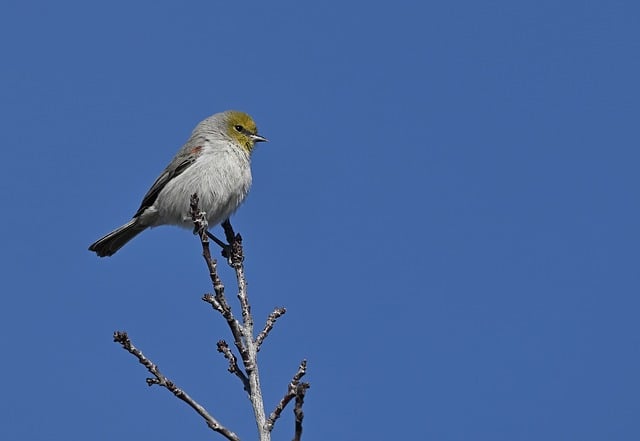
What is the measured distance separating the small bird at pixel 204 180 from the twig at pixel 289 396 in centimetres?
462

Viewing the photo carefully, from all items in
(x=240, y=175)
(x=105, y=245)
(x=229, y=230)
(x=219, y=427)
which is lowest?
(x=219, y=427)

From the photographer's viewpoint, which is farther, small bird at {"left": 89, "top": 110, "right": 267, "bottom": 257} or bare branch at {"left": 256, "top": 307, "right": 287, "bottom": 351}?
small bird at {"left": 89, "top": 110, "right": 267, "bottom": 257}

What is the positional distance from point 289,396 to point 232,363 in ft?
2.45

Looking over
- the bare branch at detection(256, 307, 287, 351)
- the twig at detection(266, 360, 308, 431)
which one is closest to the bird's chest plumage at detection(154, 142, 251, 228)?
the bare branch at detection(256, 307, 287, 351)

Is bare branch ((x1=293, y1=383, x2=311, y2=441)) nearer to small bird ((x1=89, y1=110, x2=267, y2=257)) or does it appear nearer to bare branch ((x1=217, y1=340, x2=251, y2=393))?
bare branch ((x1=217, y1=340, x2=251, y2=393))

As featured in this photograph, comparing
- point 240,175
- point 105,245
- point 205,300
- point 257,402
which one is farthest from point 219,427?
point 105,245

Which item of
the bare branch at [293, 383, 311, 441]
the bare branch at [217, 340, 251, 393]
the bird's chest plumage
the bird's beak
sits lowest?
the bare branch at [293, 383, 311, 441]

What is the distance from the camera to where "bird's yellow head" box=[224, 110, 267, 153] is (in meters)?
A: 9.18

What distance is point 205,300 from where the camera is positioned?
462 cm

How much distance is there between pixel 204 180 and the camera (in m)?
8.54

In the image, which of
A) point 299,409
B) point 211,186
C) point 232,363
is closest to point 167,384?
point 232,363

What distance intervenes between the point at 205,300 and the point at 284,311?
1.72ft

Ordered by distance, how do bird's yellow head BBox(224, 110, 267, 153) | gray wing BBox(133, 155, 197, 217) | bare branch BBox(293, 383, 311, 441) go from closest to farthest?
bare branch BBox(293, 383, 311, 441), gray wing BBox(133, 155, 197, 217), bird's yellow head BBox(224, 110, 267, 153)

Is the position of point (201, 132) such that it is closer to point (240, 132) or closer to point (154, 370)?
point (240, 132)
